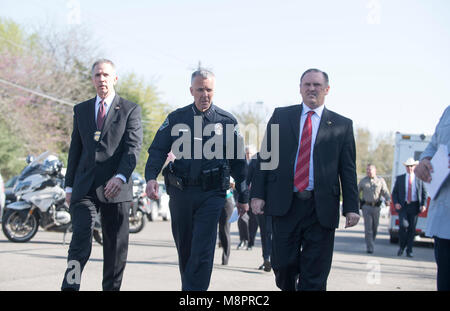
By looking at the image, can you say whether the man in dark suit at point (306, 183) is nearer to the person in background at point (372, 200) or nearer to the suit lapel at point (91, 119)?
the suit lapel at point (91, 119)

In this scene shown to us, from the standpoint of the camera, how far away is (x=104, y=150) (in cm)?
537

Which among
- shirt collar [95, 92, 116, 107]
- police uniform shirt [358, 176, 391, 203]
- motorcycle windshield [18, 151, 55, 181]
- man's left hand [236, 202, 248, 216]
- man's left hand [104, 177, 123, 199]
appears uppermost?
shirt collar [95, 92, 116, 107]

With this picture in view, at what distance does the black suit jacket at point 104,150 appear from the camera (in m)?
5.31

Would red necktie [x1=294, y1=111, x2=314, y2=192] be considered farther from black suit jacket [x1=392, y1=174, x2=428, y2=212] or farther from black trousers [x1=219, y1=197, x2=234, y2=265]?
black suit jacket [x1=392, y1=174, x2=428, y2=212]

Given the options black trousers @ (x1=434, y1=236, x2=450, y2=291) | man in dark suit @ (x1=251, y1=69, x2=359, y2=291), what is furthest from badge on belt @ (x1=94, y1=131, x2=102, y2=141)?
black trousers @ (x1=434, y1=236, x2=450, y2=291)

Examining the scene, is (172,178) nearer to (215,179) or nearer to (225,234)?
(215,179)

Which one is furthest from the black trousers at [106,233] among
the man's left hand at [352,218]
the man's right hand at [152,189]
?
the man's left hand at [352,218]

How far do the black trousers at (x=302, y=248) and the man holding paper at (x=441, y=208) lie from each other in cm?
92

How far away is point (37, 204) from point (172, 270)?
15.5ft

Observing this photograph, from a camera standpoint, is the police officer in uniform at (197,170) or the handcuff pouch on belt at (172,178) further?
the handcuff pouch on belt at (172,178)

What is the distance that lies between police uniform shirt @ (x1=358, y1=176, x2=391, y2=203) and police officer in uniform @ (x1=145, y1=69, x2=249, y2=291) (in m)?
8.93

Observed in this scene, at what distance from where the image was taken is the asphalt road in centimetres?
739

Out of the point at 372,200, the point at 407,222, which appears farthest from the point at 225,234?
the point at 407,222
